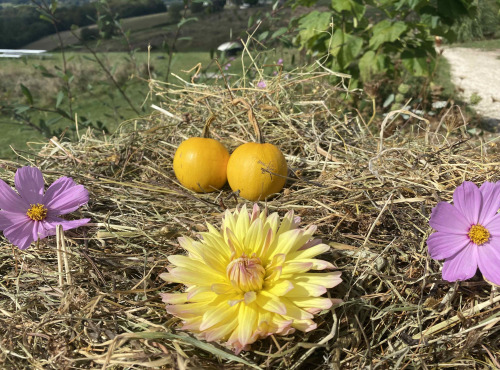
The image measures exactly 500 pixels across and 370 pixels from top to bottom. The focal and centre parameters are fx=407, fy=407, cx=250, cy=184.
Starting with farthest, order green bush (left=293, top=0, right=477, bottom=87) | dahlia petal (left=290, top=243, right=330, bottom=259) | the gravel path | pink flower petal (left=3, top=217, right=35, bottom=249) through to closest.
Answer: the gravel path < green bush (left=293, top=0, right=477, bottom=87) < pink flower petal (left=3, top=217, right=35, bottom=249) < dahlia petal (left=290, top=243, right=330, bottom=259)

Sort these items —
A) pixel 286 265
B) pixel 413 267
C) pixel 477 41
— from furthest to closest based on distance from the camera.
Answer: pixel 477 41, pixel 413 267, pixel 286 265

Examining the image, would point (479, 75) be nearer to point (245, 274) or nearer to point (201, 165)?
point (201, 165)

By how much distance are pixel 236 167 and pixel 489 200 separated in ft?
2.16

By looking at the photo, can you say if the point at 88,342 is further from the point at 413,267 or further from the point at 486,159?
the point at 486,159

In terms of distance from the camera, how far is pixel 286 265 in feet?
2.53

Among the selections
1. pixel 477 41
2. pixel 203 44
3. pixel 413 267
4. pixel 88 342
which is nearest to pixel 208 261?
pixel 88 342

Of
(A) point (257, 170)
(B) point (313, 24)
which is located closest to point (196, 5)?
(B) point (313, 24)

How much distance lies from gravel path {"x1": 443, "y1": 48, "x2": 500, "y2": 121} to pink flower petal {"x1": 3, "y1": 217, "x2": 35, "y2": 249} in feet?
12.5

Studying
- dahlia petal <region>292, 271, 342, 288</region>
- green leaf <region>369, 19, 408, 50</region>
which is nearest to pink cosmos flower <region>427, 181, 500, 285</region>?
dahlia petal <region>292, 271, 342, 288</region>

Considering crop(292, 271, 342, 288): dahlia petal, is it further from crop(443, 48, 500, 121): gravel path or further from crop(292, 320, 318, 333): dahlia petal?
crop(443, 48, 500, 121): gravel path

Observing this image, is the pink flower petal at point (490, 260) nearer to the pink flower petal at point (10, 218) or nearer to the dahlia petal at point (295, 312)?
the dahlia petal at point (295, 312)

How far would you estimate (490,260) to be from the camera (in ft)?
2.64

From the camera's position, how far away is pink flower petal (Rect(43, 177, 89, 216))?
42.5 inches

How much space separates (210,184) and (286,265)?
581mm
